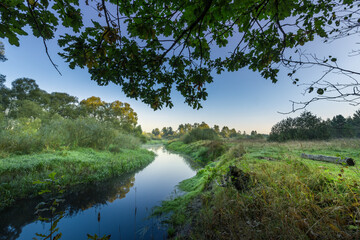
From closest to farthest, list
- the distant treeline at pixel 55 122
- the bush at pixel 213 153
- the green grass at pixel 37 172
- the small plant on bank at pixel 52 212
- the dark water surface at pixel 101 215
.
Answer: the small plant on bank at pixel 52 212 → the dark water surface at pixel 101 215 → the green grass at pixel 37 172 → the distant treeline at pixel 55 122 → the bush at pixel 213 153

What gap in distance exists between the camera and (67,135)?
1117 cm

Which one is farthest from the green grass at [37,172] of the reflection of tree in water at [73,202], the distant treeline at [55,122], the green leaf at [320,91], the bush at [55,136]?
the green leaf at [320,91]

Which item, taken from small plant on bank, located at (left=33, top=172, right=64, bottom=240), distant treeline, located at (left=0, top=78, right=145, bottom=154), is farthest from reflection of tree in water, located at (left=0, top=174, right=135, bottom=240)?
distant treeline, located at (left=0, top=78, right=145, bottom=154)

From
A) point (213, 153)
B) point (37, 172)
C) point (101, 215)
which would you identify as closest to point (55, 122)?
point (37, 172)

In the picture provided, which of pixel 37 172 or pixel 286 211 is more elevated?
pixel 37 172

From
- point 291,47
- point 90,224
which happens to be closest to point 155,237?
point 90,224

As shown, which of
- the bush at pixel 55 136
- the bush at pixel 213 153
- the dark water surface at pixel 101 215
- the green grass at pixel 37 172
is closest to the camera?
the dark water surface at pixel 101 215

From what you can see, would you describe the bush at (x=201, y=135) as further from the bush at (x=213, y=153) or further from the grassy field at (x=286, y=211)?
the grassy field at (x=286, y=211)

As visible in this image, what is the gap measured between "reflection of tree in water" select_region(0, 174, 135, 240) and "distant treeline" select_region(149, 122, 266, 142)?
78.4ft

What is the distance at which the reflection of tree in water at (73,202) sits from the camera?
154 inches

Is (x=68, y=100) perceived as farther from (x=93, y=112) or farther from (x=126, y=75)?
(x=126, y=75)

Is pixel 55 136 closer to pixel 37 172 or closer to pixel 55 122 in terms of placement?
pixel 55 122

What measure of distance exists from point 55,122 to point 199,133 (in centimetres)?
2515

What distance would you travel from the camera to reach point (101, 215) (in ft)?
15.8
